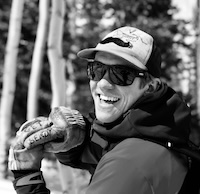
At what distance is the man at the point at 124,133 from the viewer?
1.52 metres

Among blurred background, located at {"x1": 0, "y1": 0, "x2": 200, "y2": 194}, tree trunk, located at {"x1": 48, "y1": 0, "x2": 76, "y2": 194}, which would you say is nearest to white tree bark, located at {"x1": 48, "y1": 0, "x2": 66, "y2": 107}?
tree trunk, located at {"x1": 48, "y1": 0, "x2": 76, "y2": 194}

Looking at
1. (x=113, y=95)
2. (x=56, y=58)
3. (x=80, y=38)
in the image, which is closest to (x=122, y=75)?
(x=113, y=95)

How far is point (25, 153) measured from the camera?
6.15 feet

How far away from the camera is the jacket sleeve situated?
5.92 ft

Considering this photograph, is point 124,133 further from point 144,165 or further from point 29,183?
point 29,183

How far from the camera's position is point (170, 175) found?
63.2 inches

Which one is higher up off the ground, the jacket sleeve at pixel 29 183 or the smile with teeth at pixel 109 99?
the smile with teeth at pixel 109 99

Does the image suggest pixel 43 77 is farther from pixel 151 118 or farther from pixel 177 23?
pixel 151 118

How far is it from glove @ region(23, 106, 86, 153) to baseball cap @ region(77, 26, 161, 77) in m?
0.36

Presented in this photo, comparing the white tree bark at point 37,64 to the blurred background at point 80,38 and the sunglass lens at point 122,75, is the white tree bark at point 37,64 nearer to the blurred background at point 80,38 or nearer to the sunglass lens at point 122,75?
the blurred background at point 80,38

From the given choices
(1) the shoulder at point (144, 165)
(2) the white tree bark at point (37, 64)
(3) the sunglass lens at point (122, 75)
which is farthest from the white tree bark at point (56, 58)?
(1) the shoulder at point (144, 165)

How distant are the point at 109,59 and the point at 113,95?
179 millimetres

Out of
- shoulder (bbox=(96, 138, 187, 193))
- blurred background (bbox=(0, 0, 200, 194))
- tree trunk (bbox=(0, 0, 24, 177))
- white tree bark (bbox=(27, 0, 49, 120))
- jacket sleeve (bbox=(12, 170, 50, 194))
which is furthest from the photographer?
blurred background (bbox=(0, 0, 200, 194))

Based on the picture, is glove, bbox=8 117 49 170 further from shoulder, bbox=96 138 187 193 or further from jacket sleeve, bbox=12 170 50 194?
shoulder, bbox=96 138 187 193
